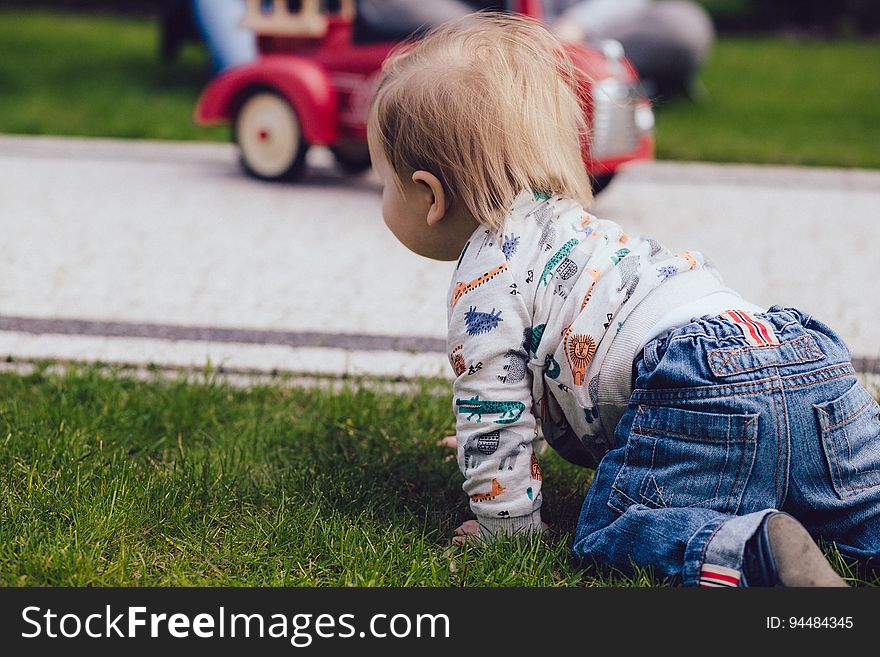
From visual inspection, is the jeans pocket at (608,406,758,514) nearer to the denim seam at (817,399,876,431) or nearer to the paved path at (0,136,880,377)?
the denim seam at (817,399,876,431)

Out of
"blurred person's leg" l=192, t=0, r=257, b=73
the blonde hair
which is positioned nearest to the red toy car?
"blurred person's leg" l=192, t=0, r=257, b=73

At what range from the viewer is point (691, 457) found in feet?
6.13

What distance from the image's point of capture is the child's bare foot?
5.55 feet

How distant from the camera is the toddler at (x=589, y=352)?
6.11 feet

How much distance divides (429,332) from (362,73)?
2259mm

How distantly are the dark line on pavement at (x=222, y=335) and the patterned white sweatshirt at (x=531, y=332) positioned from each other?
4.07 ft

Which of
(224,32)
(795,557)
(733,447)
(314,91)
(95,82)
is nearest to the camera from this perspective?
(795,557)

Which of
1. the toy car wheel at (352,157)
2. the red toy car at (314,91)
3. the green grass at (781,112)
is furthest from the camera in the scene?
the green grass at (781,112)

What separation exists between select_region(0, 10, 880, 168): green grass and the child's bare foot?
5.14 m

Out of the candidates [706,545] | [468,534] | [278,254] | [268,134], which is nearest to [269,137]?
[268,134]

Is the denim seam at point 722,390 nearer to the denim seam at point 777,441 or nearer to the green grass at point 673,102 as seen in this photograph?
the denim seam at point 777,441

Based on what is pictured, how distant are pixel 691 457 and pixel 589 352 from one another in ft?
0.87

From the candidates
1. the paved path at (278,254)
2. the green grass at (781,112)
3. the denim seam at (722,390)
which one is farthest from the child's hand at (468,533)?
the green grass at (781,112)

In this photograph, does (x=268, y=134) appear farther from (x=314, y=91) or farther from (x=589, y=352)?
(x=589, y=352)
